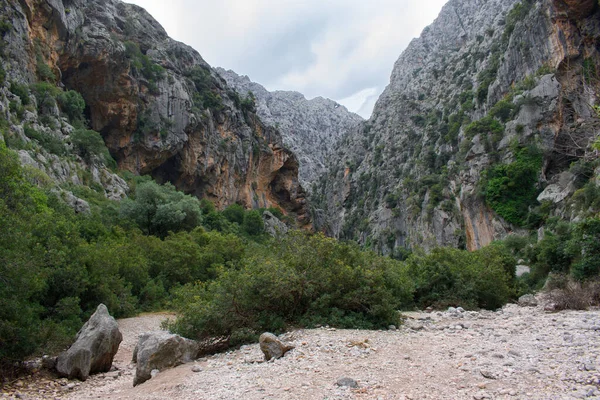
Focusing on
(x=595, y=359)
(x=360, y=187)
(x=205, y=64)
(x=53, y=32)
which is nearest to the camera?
(x=595, y=359)

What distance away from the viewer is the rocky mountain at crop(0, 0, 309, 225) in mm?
28031

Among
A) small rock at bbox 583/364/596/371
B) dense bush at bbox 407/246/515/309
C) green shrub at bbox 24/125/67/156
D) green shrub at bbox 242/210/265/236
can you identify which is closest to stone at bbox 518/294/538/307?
dense bush at bbox 407/246/515/309

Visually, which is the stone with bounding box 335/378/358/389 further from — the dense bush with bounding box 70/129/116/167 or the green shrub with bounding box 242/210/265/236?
the green shrub with bounding box 242/210/265/236

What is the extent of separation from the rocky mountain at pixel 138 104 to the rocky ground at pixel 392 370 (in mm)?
20654

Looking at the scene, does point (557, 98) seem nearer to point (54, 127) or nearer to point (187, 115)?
point (187, 115)

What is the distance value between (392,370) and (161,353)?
4.38 meters

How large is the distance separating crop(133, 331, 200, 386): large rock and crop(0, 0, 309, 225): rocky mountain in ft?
64.4

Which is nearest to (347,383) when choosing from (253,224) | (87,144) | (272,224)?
(87,144)

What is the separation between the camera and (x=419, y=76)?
88.4m

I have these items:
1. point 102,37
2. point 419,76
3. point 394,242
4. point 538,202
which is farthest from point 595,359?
point 419,76

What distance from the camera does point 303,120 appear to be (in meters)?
128

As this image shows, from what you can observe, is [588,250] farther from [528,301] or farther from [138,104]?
[138,104]

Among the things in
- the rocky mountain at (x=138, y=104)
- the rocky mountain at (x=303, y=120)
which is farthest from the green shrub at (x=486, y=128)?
the rocky mountain at (x=303, y=120)

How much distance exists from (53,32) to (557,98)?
44231mm
